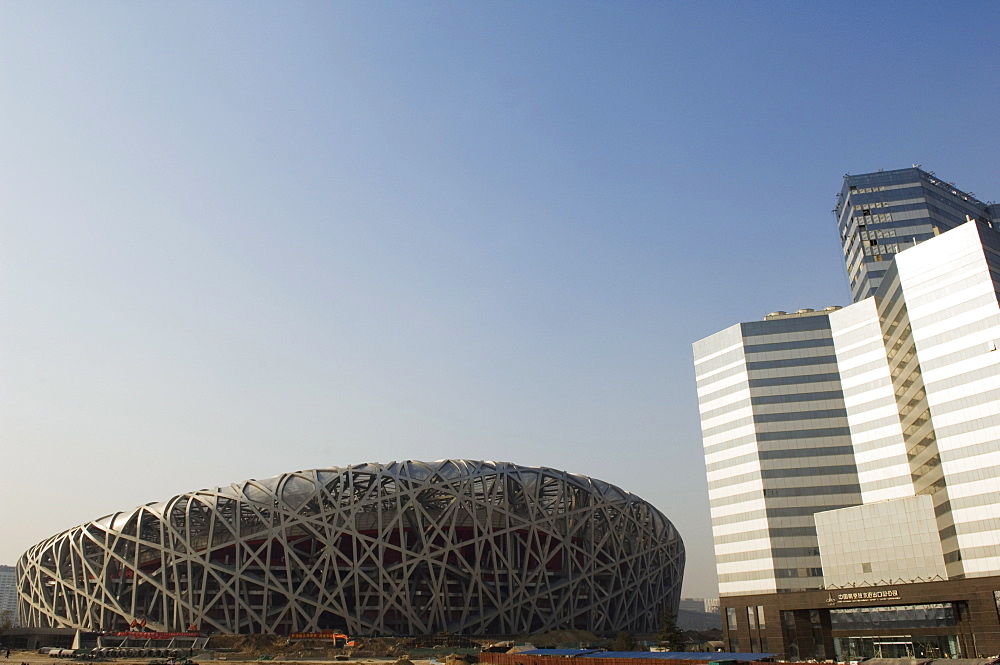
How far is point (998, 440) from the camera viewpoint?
169 ft

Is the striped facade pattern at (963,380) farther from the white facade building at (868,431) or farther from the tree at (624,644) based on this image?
the tree at (624,644)

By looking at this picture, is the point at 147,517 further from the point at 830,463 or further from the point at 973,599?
the point at 973,599

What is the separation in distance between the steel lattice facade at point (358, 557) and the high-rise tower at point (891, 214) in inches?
2097

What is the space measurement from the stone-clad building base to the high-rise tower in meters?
56.8

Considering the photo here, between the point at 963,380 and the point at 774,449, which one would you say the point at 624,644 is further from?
the point at 963,380

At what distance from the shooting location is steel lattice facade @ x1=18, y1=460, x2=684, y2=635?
75875 mm

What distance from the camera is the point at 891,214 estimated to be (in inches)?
4131

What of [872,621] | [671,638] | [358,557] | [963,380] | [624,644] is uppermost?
[963,380]

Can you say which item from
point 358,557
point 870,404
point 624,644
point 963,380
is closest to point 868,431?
point 870,404

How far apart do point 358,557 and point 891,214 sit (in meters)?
86.0

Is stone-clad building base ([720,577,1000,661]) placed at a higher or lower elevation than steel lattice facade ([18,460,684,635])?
lower

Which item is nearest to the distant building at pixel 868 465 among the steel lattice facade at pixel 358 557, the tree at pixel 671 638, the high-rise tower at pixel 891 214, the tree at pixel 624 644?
the tree at pixel 671 638

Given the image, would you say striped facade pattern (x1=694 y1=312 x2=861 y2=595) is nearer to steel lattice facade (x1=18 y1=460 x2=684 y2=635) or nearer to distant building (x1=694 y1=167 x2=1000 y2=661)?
distant building (x1=694 y1=167 x2=1000 y2=661)

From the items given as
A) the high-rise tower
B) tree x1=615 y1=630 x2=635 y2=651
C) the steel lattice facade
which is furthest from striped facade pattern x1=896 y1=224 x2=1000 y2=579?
the high-rise tower
